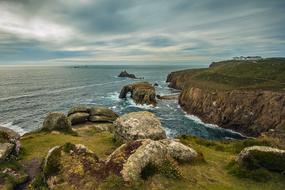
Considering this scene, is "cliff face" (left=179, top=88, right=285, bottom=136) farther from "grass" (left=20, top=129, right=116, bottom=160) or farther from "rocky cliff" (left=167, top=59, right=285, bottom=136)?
"grass" (left=20, top=129, right=116, bottom=160)

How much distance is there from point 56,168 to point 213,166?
10441 millimetres

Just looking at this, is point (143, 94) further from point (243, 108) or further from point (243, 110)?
point (243, 110)

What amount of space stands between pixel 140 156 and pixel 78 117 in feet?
109

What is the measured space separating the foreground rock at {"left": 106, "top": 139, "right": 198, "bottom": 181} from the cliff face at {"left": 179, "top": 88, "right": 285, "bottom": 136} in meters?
43.6

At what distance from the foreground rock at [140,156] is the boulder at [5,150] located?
8.62 meters

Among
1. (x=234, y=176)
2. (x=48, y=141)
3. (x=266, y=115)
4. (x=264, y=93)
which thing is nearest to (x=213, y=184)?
(x=234, y=176)

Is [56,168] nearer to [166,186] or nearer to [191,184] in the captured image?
[166,186]

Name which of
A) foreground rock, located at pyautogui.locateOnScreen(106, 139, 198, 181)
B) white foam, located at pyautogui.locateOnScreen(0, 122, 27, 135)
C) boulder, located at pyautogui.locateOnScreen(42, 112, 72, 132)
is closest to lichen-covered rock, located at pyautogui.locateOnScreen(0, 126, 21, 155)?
boulder, located at pyautogui.locateOnScreen(42, 112, 72, 132)

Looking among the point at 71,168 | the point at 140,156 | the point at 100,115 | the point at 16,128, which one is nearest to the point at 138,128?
the point at 140,156

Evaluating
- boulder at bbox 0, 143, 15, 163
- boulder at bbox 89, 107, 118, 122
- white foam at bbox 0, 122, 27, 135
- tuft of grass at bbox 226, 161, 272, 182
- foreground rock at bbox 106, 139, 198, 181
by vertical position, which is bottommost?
white foam at bbox 0, 122, 27, 135

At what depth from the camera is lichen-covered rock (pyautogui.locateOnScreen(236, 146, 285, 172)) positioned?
14514mm

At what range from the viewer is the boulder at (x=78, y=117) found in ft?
140

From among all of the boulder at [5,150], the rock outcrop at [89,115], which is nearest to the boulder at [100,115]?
the rock outcrop at [89,115]

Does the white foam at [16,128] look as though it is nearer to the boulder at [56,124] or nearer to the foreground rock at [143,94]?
the boulder at [56,124]
